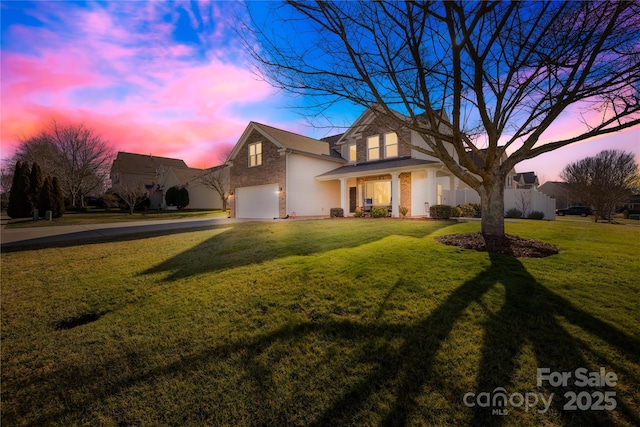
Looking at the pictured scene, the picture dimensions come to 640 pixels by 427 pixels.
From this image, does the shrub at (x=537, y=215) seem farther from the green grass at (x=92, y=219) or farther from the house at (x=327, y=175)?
the green grass at (x=92, y=219)

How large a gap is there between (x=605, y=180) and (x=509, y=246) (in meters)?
25.5

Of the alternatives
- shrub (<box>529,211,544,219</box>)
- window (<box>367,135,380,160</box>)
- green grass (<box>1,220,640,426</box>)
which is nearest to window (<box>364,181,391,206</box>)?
window (<box>367,135,380,160</box>)

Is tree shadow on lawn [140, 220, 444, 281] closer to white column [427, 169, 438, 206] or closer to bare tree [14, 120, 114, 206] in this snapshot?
white column [427, 169, 438, 206]

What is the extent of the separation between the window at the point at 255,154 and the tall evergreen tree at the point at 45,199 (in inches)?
683

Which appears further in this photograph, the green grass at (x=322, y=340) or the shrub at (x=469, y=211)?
the shrub at (x=469, y=211)

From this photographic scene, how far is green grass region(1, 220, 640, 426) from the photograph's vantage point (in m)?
2.25

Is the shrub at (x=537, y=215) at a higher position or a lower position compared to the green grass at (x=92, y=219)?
higher

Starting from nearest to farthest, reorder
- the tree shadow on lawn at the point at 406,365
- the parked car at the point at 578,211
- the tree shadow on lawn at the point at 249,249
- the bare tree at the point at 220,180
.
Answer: the tree shadow on lawn at the point at 406,365 → the tree shadow on lawn at the point at 249,249 → the bare tree at the point at 220,180 → the parked car at the point at 578,211

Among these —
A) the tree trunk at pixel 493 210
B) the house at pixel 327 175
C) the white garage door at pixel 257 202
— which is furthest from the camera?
the white garage door at pixel 257 202

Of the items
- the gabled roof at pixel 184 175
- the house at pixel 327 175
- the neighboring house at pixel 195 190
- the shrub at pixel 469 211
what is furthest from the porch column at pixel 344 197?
the gabled roof at pixel 184 175

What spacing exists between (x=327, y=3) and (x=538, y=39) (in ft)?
14.1

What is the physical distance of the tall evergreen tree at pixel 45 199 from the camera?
20969 mm

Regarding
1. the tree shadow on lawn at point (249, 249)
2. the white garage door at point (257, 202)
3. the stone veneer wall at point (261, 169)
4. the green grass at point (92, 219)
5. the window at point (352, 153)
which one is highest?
the window at point (352, 153)

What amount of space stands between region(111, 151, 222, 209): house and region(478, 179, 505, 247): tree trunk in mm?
32611
